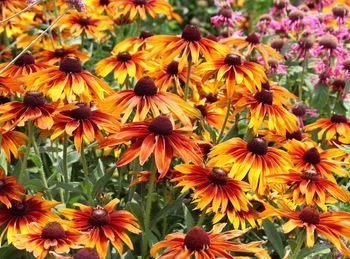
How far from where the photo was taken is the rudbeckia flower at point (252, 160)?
170 centimetres

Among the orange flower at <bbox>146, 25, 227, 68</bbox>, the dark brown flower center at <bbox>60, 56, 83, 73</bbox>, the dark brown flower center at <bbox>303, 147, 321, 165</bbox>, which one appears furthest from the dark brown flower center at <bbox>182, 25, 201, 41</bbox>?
the dark brown flower center at <bbox>303, 147, 321, 165</bbox>

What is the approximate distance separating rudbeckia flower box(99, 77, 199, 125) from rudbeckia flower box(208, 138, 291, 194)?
0.12 m

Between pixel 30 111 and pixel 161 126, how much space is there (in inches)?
13.6

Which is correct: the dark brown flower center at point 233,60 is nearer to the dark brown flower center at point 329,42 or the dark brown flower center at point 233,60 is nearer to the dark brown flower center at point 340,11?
the dark brown flower center at point 329,42

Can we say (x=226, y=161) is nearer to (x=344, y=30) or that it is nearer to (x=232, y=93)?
(x=232, y=93)

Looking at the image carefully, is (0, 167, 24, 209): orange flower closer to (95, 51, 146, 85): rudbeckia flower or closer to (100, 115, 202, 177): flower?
(100, 115, 202, 177): flower

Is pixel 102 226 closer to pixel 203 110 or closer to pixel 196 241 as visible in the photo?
pixel 196 241

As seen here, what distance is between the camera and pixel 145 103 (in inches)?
Answer: 68.7

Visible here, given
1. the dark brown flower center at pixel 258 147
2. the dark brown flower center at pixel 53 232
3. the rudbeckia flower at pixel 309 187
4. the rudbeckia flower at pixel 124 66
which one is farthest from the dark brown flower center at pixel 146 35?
the dark brown flower center at pixel 53 232

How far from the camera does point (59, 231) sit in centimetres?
140

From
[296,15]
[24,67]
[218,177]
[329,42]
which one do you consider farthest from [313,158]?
[296,15]

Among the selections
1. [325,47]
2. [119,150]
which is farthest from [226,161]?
[325,47]

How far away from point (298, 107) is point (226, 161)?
0.90 m

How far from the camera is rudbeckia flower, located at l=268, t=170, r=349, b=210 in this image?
5.39ft
